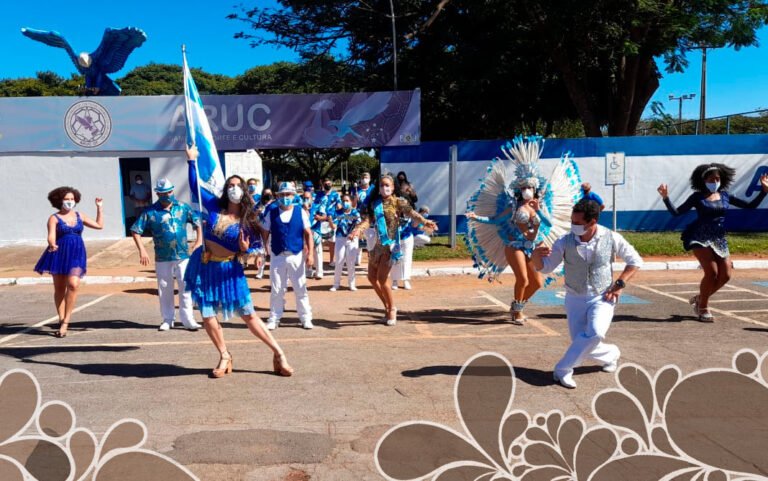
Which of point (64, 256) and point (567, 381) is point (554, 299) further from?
point (64, 256)

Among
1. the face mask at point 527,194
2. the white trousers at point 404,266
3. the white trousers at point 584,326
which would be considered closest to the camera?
the white trousers at point 584,326

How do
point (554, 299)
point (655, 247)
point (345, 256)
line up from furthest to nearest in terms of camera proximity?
point (655, 247) → point (345, 256) → point (554, 299)

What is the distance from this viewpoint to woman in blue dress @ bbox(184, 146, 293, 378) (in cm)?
551

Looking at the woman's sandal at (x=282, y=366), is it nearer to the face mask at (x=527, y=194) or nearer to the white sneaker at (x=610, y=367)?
the white sneaker at (x=610, y=367)

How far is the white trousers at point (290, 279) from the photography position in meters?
7.59

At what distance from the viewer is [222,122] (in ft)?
55.8

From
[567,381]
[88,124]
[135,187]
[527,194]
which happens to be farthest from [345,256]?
[135,187]

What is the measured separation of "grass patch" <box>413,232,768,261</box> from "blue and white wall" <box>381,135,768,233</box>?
117cm

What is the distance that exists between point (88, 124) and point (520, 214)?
45.8 ft

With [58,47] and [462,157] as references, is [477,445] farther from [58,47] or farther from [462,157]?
[58,47]

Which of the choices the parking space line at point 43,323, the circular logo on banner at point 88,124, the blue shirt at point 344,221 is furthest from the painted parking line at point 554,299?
the circular logo on banner at point 88,124

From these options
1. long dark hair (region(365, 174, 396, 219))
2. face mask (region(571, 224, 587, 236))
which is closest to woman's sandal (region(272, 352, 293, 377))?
long dark hair (region(365, 174, 396, 219))

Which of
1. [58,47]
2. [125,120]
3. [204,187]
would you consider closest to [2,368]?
[204,187]

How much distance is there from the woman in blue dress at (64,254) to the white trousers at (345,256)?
170 inches
